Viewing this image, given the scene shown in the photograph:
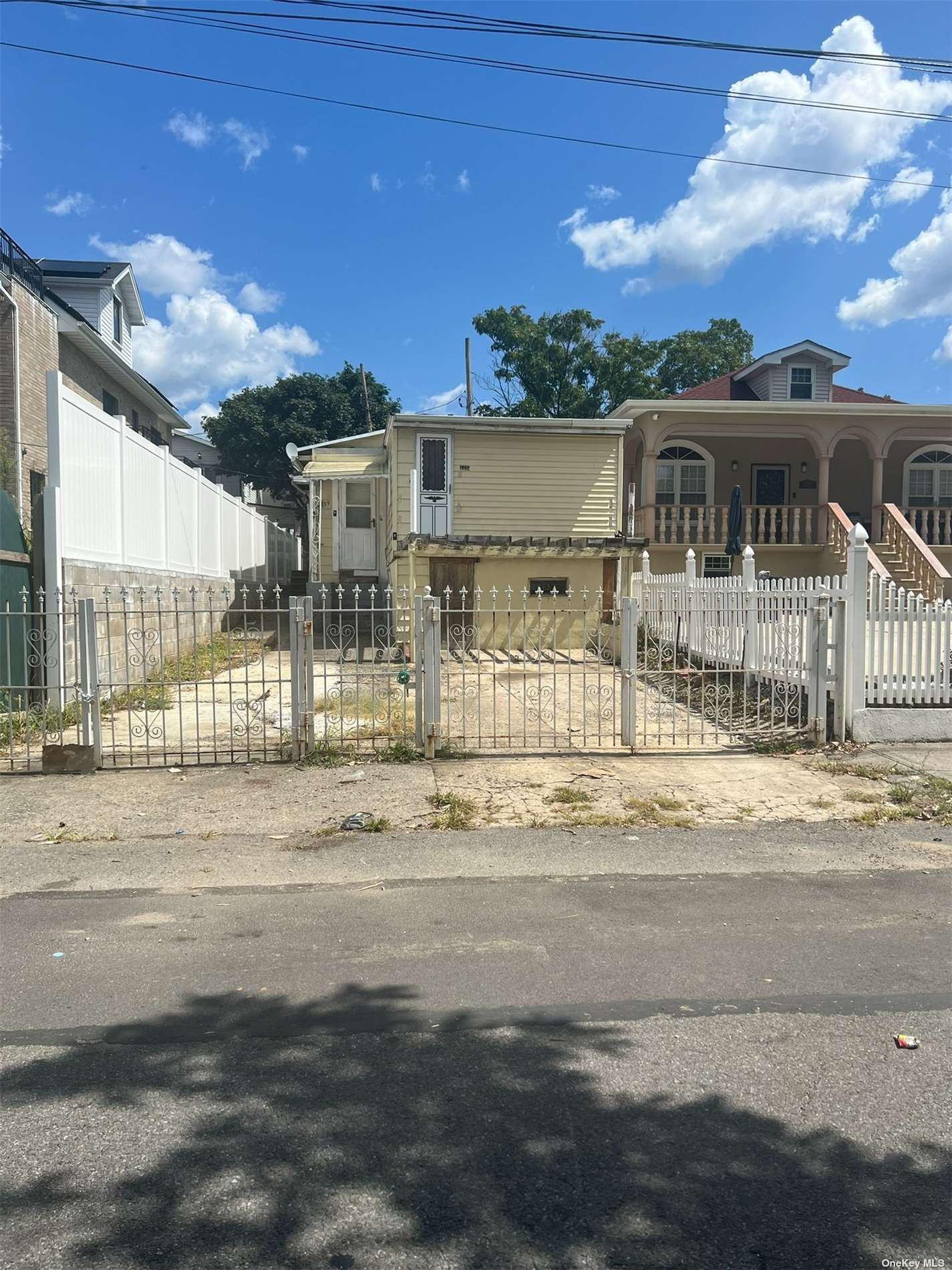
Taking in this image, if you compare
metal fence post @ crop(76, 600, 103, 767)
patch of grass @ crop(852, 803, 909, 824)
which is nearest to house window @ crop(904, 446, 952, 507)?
patch of grass @ crop(852, 803, 909, 824)

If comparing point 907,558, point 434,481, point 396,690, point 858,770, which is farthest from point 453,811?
point 907,558

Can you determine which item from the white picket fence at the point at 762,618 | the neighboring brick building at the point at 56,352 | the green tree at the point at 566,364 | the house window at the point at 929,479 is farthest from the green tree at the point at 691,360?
the white picket fence at the point at 762,618

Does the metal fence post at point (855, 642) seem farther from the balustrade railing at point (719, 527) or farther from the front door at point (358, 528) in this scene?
the front door at point (358, 528)

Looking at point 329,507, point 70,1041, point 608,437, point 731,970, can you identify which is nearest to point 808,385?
point 608,437

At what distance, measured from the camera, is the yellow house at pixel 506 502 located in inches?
718

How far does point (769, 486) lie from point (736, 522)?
4842 millimetres

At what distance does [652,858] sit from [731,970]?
1.79 metres

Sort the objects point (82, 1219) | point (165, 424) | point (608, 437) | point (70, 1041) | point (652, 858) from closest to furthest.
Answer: point (82, 1219) < point (70, 1041) < point (652, 858) < point (608, 437) < point (165, 424)

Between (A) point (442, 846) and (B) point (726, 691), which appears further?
(B) point (726, 691)

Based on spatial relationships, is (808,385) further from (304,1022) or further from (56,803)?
(304,1022)

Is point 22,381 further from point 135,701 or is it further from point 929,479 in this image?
point 929,479

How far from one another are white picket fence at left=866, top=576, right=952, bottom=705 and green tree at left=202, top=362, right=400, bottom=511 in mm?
32616

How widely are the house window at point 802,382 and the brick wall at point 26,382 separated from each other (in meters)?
18.3

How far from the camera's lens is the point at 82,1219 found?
2320 mm
